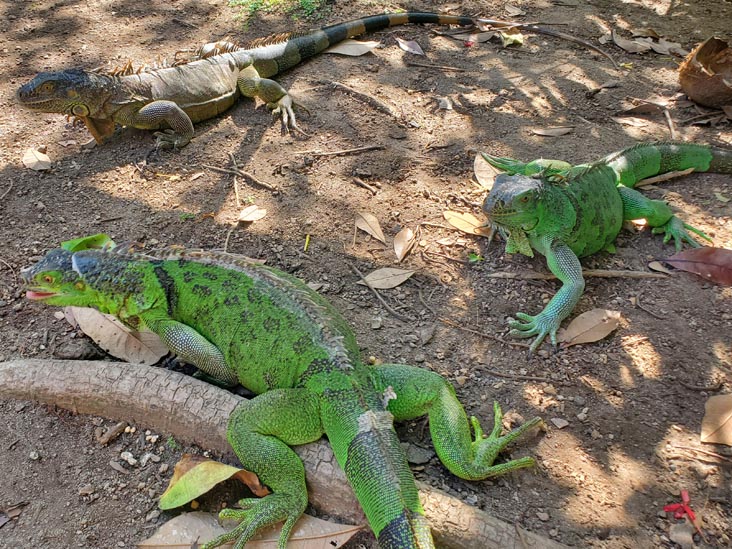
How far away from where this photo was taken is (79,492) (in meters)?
2.37

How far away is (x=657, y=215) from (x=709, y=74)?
1891 mm

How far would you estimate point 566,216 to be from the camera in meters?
3.33

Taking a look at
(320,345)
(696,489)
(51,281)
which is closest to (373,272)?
(320,345)

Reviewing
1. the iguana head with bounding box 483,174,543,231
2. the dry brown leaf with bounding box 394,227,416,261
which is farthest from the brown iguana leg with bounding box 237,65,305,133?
the iguana head with bounding box 483,174,543,231

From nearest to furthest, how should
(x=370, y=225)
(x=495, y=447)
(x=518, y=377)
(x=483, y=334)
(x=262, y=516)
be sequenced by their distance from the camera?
1. (x=262, y=516)
2. (x=495, y=447)
3. (x=518, y=377)
4. (x=483, y=334)
5. (x=370, y=225)

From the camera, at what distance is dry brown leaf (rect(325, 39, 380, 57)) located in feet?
19.0

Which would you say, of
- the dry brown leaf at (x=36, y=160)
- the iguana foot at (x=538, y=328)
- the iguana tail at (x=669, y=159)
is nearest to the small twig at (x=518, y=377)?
the iguana foot at (x=538, y=328)

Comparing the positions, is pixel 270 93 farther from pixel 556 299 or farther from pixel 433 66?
pixel 556 299

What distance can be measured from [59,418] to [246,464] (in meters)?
1.00

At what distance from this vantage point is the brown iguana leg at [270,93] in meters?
4.83

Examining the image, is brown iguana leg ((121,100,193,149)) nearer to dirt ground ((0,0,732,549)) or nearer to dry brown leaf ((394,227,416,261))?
dirt ground ((0,0,732,549))

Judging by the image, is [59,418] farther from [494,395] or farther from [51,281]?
[494,395]

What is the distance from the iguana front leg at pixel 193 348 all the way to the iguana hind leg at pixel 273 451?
1.28ft

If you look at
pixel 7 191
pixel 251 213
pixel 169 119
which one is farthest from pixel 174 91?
pixel 251 213
